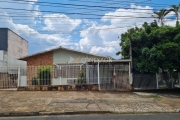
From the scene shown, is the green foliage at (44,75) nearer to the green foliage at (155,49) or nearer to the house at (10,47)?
the house at (10,47)

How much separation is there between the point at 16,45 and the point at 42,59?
12.9 meters

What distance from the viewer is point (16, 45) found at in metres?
31.3

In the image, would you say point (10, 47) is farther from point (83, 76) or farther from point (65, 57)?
point (83, 76)

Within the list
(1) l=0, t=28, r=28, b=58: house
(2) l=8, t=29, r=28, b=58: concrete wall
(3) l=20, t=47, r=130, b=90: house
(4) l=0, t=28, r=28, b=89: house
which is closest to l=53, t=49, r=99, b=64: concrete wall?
(3) l=20, t=47, r=130, b=90: house

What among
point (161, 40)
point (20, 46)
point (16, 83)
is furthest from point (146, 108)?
point (20, 46)

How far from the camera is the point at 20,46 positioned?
33.2 metres

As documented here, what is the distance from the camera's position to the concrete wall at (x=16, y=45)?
2872cm

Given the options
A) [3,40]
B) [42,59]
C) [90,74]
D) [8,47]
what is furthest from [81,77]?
[3,40]

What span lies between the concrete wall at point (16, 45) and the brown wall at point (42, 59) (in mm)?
9558

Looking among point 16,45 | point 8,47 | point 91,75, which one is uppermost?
point 16,45

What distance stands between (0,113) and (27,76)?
7645 mm

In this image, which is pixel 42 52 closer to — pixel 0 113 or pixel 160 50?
pixel 160 50

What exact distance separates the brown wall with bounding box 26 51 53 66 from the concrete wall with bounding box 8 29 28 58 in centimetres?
956

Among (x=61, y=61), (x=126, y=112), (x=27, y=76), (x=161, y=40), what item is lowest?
(x=126, y=112)
